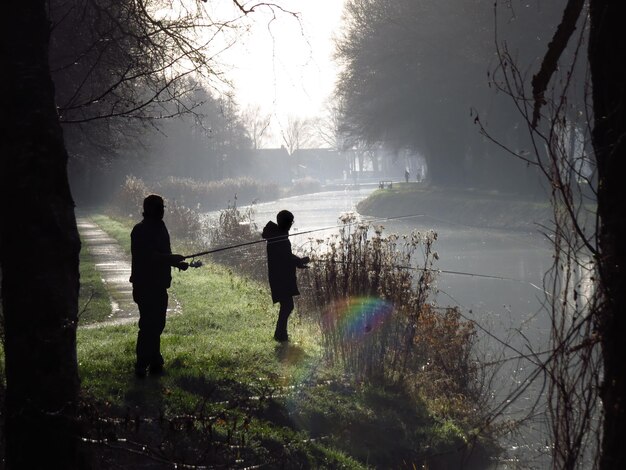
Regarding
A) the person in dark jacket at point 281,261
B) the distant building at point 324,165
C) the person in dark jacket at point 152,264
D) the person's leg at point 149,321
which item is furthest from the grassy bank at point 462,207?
the distant building at point 324,165

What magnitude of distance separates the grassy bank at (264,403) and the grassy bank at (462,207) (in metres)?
24.1

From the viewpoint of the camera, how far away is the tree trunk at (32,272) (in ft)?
15.7

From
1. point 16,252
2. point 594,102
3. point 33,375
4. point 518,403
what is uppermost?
point 594,102

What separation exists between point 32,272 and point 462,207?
1814 inches

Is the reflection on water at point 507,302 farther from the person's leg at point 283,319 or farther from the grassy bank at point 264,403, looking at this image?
the grassy bank at point 264,403

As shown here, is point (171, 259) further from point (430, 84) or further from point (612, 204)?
point (430, 84)

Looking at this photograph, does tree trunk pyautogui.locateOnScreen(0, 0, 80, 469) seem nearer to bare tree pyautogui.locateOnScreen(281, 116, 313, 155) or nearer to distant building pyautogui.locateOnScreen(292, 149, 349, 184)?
bare tree pyautogui.locateOnScreen(281, 116, 313, 155)

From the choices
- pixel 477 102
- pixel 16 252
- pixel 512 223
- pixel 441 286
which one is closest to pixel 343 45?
pixel 477 102

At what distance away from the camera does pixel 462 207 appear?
4959 cm

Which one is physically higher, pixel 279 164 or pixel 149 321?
pixel 279 164

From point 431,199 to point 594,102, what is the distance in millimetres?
52280

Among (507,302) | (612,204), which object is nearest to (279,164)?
(507,302)

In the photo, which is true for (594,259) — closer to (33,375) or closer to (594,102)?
(594,102)

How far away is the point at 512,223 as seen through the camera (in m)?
42.2
